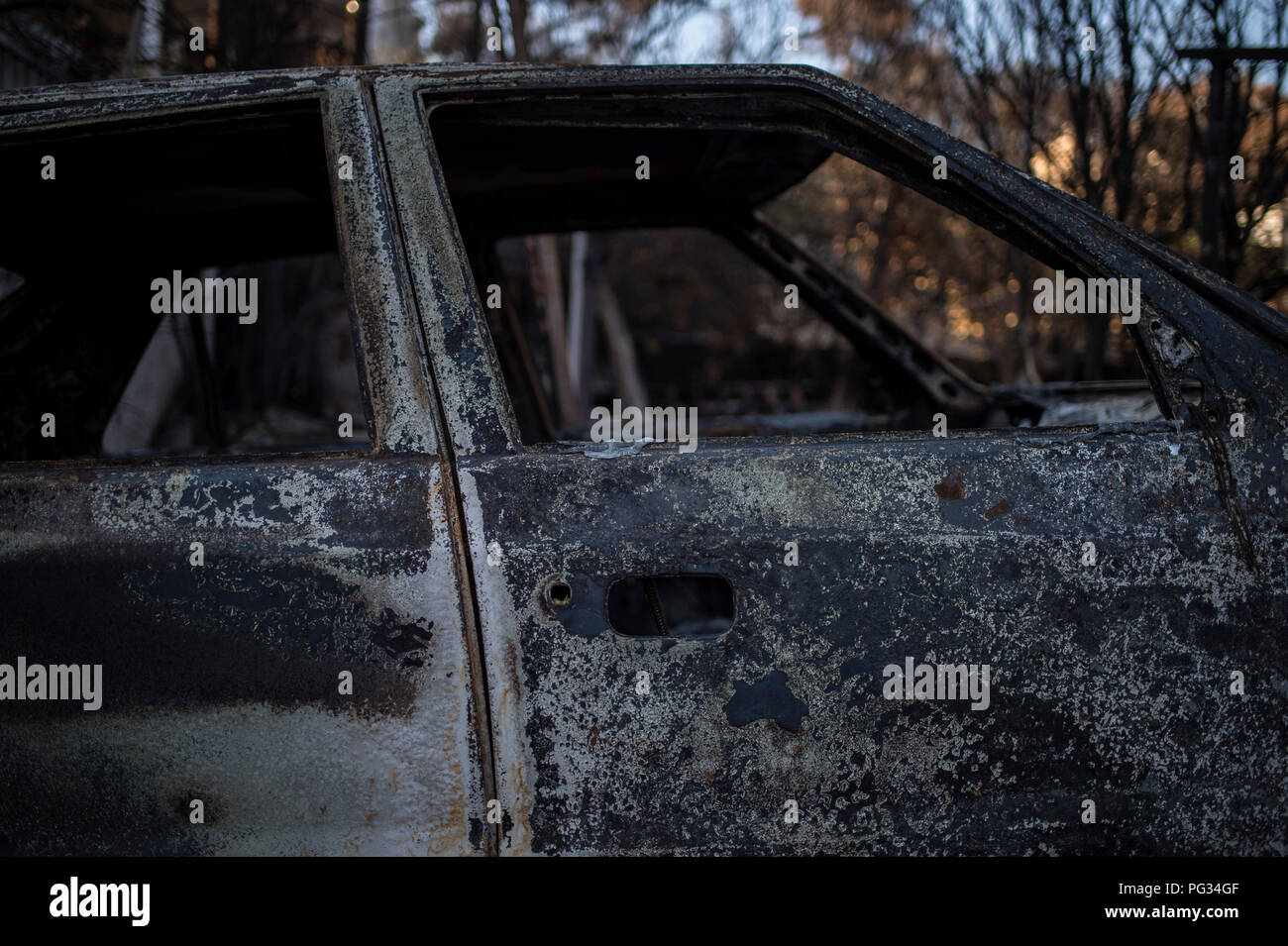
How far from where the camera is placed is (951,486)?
→ 3.78ft

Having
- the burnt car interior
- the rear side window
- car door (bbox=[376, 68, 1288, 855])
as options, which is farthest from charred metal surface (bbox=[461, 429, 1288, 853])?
the rear side window

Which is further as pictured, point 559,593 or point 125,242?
point 125,242

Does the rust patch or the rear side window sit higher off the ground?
the rear side window

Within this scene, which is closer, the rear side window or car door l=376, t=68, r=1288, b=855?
car door l=376, t=68, r=1288, b=855

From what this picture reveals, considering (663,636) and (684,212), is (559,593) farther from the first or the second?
(684,212)

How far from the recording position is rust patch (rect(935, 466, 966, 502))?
115cm

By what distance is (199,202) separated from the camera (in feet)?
6.77

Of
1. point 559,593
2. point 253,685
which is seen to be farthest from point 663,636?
point 253,685

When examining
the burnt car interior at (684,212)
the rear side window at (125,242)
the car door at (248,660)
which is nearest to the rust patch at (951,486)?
the burnt car interior at (684,212)

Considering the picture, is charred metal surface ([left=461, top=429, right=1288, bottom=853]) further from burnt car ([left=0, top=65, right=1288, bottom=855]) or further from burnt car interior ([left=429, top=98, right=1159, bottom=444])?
burnt car interior ([left=429, top=98, right=1159, bottom=444])

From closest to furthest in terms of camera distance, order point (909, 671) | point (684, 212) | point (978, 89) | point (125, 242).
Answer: point (909, 671)
point (125, 242)
point (684, 212)
point (978, 89)

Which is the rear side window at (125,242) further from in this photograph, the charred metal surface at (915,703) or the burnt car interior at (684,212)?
the charred metal surface at (915,703)

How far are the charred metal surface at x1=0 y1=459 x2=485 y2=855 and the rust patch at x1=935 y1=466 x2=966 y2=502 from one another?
2.23 feet

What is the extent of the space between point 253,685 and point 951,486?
1.00 m
